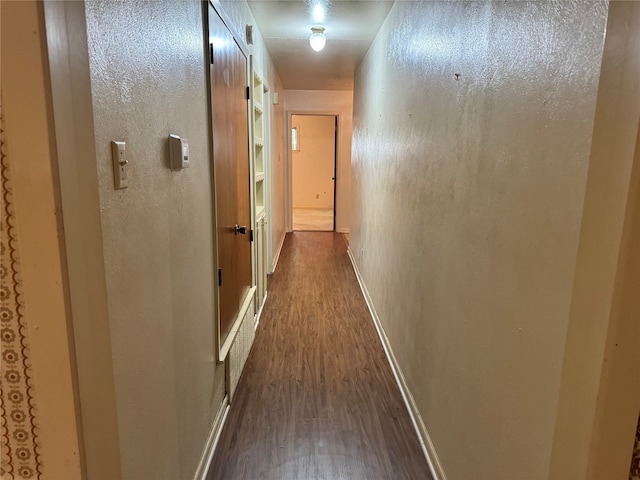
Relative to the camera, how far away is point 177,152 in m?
1.35

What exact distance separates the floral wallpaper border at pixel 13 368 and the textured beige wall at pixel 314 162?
9715 millimetres

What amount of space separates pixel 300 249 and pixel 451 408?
15.3 ft

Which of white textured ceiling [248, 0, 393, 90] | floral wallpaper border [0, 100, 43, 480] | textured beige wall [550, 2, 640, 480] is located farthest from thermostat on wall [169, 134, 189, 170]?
white textured ceiling [248, 0, 393, 90]

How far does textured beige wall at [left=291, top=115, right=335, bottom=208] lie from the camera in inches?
405

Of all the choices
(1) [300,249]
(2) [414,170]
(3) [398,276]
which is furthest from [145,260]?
(1) [300,249]

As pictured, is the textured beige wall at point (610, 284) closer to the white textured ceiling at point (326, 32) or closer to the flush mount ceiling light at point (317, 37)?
the white textured ceiling at point (326, 32)

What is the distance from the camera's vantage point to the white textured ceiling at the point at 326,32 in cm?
293

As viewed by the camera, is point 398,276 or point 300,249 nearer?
point 398,276

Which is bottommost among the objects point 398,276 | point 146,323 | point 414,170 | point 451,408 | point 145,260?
point 451,408

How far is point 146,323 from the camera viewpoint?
3.67ft

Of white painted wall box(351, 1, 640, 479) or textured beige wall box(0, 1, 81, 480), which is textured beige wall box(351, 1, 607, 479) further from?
textured beige wall box(0, 1, 81, 480)

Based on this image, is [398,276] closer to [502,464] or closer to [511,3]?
[502,464]

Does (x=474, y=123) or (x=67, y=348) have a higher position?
(x=474, y=123)

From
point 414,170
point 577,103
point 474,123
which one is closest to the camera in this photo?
point 577,103
